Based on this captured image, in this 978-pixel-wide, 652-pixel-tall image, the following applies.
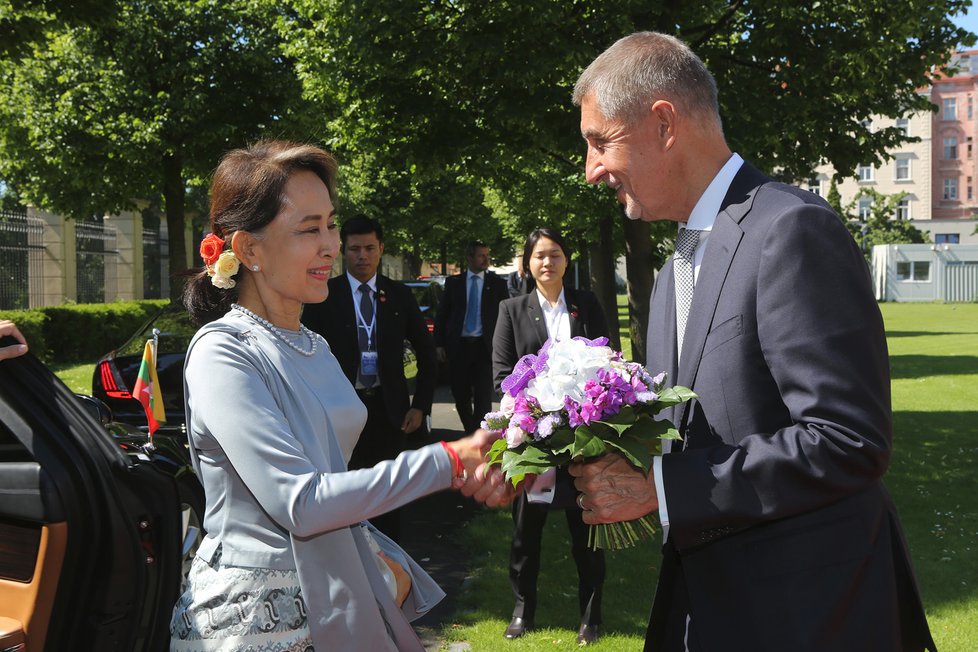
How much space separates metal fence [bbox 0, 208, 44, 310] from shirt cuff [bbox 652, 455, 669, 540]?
2354 centimetres

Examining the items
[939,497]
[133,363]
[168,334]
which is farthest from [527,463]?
[939,497]

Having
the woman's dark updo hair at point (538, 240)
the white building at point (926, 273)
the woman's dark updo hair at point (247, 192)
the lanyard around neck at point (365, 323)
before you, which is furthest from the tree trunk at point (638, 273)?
the white building at point (926, 273)

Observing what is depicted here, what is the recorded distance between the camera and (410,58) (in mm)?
10805

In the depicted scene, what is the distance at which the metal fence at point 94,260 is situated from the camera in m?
26.9

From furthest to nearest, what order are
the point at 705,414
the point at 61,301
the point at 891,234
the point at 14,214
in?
the point at 891,234 → the point at 61,301 → the point at 14,214 → the point at 705,414

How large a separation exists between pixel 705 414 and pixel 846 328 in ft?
1.30

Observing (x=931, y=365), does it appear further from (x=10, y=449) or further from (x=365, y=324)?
(x=10, y=449)

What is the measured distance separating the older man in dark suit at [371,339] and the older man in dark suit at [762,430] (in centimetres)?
415

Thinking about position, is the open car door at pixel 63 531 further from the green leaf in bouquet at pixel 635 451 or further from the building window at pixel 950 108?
the building window at pixel 950 108

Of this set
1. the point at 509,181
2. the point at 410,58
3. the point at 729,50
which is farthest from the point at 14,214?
the point at 729,50

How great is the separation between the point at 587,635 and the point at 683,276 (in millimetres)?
3427

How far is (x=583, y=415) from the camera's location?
2.21 metres

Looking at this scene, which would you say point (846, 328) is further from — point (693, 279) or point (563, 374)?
point (563, 374)

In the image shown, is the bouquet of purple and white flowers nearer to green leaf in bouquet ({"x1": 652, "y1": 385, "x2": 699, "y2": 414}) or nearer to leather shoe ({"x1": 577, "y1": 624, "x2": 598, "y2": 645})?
green leaf in bouquet ({"x1": 652, "y1": 385, "x2": 699, "y2": 414})
